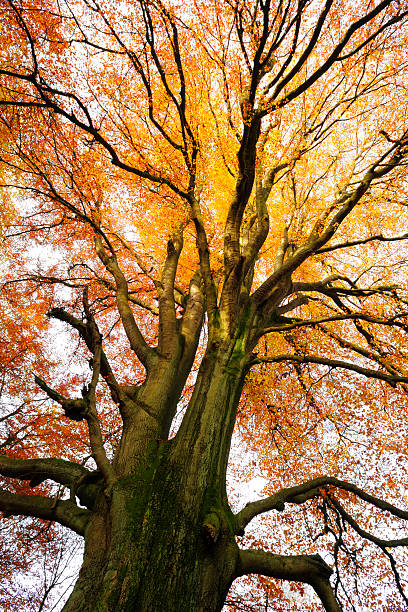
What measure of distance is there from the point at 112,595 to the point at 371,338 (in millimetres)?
5788

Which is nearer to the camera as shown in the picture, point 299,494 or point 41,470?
point 41,470

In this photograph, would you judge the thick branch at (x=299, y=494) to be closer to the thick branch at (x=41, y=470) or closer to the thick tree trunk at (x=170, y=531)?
the thick tree trunk at (x=170, y=531)

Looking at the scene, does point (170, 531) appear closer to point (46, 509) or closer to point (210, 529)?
point (210, 529)

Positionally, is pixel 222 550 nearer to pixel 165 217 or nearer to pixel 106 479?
pixel 106 479

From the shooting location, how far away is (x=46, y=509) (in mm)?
2893

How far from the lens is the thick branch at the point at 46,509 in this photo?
2.80m

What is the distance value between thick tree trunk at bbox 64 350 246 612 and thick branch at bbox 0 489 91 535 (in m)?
0.17

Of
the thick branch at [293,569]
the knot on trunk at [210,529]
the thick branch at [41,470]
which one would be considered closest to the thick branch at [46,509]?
the thick branch at [41,470]

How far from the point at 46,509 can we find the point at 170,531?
1.26 m

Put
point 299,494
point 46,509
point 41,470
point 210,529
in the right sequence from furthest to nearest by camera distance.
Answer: point 299,494 → point 41,470 → point 46,509 → point 210,529

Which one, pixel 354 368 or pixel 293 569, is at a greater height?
pixel 354 368

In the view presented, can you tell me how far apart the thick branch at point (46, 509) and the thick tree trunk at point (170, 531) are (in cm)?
17

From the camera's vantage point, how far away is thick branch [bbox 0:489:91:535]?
110 inches

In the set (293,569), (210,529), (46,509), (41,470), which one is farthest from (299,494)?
(41,470)
